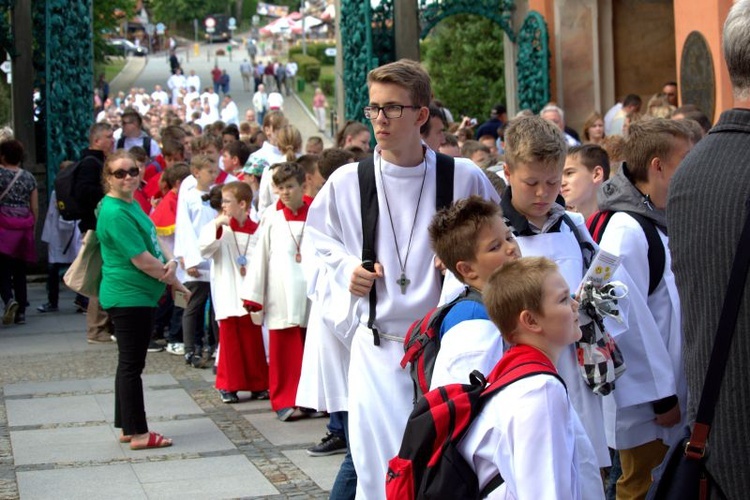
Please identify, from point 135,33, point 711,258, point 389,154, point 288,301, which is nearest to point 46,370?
point 288,301

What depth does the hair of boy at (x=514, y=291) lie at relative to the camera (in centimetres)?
381

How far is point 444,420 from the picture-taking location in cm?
374

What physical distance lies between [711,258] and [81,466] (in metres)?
5.57

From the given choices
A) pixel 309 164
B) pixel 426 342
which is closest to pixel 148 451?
pixel 309 164

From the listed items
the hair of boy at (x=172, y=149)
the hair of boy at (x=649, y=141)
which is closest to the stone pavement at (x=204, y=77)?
the hair of boy at (x=172, y=149)

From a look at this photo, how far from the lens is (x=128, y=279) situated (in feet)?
26.9

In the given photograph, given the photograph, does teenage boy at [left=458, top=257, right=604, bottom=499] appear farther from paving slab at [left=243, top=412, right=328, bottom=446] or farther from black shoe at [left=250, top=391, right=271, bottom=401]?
black shoe at [left=250, top=391, right=271, bottom=401]

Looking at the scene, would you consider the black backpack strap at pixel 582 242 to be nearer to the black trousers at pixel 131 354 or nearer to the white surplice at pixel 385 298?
the white surplice at pixel 385 298

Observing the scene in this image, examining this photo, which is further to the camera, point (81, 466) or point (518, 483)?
point (81, 466)

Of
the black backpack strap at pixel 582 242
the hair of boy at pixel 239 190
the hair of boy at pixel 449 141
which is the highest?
the hair of boy at pixel 449 141

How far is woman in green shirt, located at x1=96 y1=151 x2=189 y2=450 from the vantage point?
8.20 meters

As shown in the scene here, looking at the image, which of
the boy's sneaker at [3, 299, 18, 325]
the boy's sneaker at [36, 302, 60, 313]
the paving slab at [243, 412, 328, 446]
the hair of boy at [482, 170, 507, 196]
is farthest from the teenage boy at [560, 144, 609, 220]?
the boy's sneaker at [36, 302, 60, 313]

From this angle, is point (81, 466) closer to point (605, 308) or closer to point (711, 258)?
point (605, 308)

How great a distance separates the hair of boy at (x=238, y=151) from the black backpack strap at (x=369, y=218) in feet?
26.1
